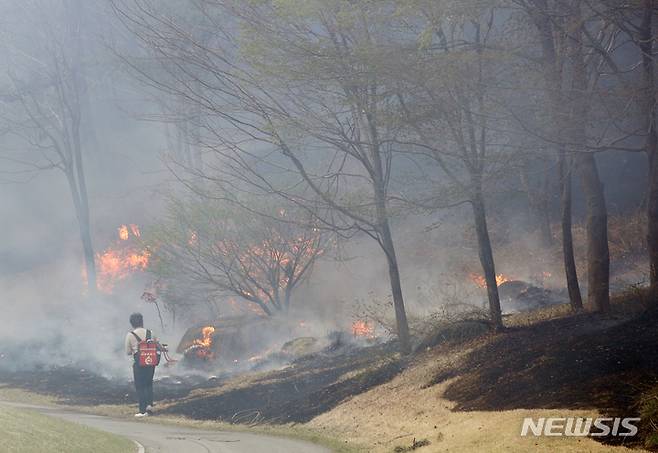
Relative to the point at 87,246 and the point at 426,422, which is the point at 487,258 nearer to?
the point at 426,422

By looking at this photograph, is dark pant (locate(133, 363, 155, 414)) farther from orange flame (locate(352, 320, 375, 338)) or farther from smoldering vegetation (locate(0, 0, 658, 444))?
orange flame (locate(352, 320, 375, 338))

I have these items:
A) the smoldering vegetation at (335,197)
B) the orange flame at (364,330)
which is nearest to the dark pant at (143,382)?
the smoldering vegetation at (335,197)

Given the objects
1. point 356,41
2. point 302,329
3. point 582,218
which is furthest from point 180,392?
point 582,218

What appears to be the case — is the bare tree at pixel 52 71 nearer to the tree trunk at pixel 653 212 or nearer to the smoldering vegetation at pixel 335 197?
the smoldering vegetation at pixel 335 197

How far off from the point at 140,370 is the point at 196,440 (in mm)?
4387

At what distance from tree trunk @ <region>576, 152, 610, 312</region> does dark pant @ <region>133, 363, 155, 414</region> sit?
8530mm

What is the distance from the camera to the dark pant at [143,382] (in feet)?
51.3

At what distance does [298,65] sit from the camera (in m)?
13.3

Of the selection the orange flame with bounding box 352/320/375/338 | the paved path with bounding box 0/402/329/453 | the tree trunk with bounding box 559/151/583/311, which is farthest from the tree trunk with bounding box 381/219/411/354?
the paved path with bounding box 0/402/329/453

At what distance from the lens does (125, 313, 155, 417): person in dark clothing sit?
50.9 ft

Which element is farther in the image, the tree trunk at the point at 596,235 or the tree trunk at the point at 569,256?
the tree trunk at the point at 569,256

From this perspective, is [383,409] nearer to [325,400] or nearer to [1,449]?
[325,400]

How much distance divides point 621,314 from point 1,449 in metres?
9.22

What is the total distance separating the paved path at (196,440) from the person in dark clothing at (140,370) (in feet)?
4.05
